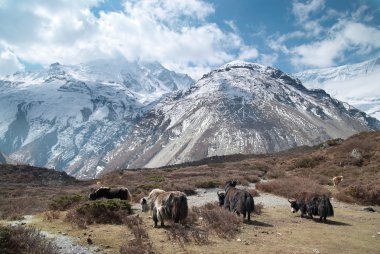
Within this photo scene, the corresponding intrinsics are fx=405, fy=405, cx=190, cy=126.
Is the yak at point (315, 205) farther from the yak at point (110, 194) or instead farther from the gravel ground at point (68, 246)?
the gravel ground at point (68, 246)

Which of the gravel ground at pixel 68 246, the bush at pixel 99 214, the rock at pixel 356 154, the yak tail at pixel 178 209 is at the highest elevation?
the rock at pixel 356 154

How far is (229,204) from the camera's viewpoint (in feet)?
68.0

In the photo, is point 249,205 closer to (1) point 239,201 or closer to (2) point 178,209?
(1) point 239,201

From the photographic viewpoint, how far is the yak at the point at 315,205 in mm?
20359

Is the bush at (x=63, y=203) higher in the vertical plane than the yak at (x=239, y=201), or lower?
lower

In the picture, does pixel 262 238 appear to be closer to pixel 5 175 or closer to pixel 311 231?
pixel 311 231

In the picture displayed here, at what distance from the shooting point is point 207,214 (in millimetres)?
18453

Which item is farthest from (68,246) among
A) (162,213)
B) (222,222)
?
(222,222)

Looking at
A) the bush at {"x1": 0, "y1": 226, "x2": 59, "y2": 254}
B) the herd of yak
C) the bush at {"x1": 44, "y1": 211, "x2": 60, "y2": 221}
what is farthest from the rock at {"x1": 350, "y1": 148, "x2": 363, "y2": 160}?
the bush at {"x1": 0, "y1": 226, "x2": 59, "y2": 254}

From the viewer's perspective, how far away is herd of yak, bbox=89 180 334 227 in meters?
17.1

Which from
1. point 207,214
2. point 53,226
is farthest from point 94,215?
point 207,214

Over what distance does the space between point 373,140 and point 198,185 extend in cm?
2561

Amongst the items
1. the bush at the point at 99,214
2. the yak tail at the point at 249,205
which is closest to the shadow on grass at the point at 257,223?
the yak tail at the point at 249,205

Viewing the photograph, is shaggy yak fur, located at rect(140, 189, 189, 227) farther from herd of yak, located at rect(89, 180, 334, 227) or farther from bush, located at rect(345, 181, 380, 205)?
bush, located at rect(345, 181, 380, 205)
